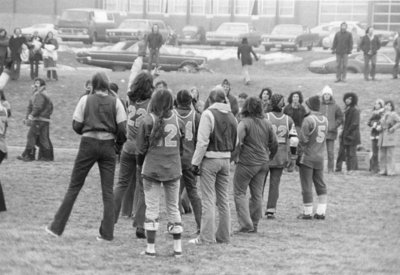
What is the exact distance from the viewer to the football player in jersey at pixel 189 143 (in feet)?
39.3

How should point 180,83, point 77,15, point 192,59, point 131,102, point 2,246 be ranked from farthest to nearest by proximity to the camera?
point 77,15 → point 192,59 → point 180,83 → point 131,102 → point 2,246

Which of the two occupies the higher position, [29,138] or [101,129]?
[101,129]

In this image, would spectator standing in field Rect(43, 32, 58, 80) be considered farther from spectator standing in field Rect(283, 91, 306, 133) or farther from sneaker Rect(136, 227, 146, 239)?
sneaker Rect(136, 227, 146, 239)

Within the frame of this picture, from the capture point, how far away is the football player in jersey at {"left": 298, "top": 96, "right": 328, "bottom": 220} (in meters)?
14.3

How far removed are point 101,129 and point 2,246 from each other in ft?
5.45

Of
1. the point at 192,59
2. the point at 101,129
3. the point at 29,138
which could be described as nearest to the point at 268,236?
the point at 101,129

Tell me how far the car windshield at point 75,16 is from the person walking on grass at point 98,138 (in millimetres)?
40272

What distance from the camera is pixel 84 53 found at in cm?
4038

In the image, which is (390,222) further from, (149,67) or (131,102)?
(149,67)

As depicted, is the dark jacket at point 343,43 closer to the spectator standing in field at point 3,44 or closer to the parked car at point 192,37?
the spectator standing in field at point 3,44

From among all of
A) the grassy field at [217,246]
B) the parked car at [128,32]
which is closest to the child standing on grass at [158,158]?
the grassy field at [217,246]

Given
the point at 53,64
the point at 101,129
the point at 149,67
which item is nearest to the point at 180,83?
the point at 149,67

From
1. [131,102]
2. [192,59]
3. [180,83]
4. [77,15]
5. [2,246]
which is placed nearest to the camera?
[2,246]

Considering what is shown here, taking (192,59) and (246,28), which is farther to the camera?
(246,28)
